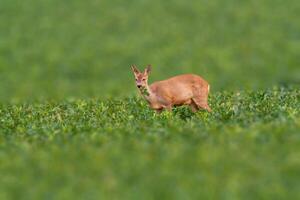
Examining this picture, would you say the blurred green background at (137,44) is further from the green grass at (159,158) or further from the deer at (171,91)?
the green grass at (159,158)

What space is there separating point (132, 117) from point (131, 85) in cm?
1911

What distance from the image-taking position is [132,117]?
17.8m

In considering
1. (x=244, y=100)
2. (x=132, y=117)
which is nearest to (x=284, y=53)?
(x=244, y=100)

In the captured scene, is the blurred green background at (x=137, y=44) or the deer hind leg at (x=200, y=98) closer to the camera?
the deer hind leg at (x=200, y=98)

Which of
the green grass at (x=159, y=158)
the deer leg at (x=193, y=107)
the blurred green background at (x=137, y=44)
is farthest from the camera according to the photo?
the blurred green background at (x=137, y=44)

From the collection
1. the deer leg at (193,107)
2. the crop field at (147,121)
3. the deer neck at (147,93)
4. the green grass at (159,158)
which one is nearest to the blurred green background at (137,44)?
the crop field at (147,121)

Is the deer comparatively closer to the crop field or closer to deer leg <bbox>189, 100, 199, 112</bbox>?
deer leg <bbox>189, 100, 199, 112</bbox>

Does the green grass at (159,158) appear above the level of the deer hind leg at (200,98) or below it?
below

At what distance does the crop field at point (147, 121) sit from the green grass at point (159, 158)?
0.02m

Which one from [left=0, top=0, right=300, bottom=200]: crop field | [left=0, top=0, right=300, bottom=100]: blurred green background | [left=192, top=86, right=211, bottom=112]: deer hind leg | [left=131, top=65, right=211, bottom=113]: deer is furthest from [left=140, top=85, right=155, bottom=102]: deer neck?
[left=0, top=0, right=300, bottom=100]: blurred green background

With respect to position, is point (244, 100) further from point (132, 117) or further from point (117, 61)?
point (117, 61)

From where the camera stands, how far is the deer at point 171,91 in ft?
59.4

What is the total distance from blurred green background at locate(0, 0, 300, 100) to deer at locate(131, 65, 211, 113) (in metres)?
14.9

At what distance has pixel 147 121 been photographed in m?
16.9
